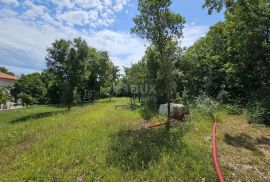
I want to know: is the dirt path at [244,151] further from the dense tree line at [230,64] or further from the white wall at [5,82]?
the white wall at [5,82]

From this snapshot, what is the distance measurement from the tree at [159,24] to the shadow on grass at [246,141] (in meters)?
2.23

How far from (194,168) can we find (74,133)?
511 cm

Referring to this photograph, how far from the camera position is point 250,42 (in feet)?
43.5

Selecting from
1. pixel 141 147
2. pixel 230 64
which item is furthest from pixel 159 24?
pixel 230 64

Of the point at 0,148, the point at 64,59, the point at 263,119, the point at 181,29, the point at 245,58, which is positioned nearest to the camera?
the point at 0,148

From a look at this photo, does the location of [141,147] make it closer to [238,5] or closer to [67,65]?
[238,5]

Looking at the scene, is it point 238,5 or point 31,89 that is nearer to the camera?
point 238,5

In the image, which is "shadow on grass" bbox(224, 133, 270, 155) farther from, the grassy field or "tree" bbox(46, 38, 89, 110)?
"tree" bbox(46, 38, 89, 110)

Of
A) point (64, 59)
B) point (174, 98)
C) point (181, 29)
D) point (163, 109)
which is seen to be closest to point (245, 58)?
point (174, 98)

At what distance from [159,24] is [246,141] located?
516cm

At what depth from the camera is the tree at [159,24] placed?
26.3 ft

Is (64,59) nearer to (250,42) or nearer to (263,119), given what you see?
(250,42)

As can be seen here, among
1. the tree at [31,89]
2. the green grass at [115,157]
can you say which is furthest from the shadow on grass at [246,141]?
the tree at [31,89]

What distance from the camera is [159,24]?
807 cm
